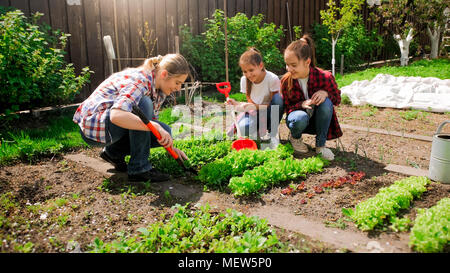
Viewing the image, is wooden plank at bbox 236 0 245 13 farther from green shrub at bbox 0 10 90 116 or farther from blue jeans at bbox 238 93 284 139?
blue jeans at bbox 238 93 284 139

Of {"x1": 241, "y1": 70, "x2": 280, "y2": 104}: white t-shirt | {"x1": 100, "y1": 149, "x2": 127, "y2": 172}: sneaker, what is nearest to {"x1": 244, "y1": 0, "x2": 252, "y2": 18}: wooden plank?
{"x1": 241, "y1": 70, "x2": 280, "y2": 104}: white t-shirt

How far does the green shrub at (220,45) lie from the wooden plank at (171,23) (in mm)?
203

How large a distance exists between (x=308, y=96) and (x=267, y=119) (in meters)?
0.57

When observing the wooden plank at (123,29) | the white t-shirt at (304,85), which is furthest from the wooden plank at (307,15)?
the white t-shirt at (304,85)

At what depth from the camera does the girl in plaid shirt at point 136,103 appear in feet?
Result: 8.96

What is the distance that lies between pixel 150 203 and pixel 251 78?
1.84 m

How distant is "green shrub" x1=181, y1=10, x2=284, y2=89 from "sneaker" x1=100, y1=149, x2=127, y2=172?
13.0 ft

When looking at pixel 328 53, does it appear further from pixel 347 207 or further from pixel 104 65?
pixel 347 207

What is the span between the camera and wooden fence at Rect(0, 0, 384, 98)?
5516 millimetres

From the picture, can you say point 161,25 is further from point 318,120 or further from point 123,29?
point 318,120

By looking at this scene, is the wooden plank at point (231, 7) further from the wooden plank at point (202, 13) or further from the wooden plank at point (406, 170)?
the wooden plank at point (406, 170)

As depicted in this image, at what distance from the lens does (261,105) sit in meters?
3.90

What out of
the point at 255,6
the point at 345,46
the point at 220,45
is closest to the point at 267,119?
the point at 220,45

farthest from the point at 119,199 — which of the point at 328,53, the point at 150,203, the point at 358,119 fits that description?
the point at 328,53
